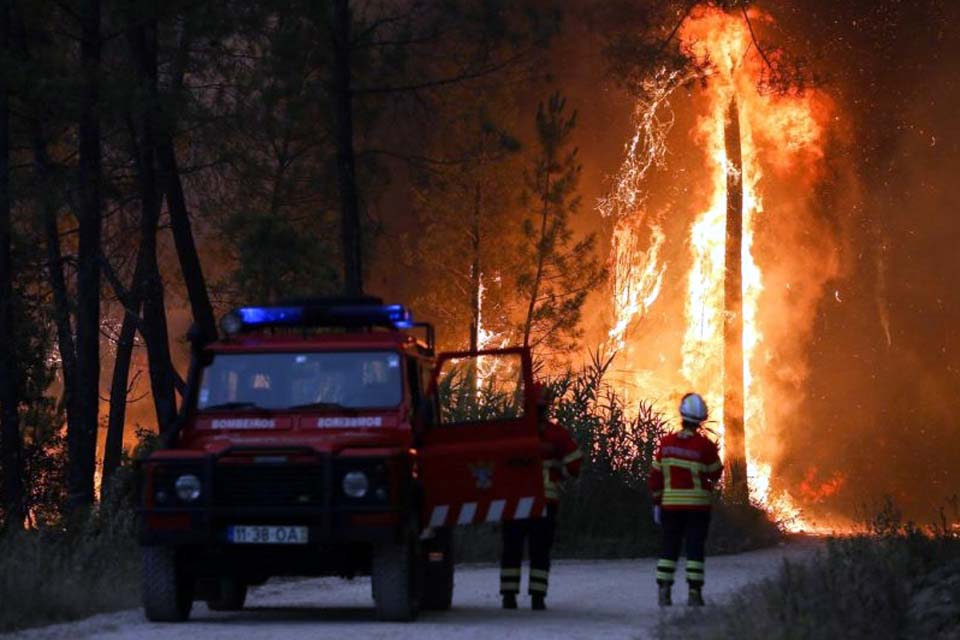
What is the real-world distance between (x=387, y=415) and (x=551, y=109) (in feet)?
102

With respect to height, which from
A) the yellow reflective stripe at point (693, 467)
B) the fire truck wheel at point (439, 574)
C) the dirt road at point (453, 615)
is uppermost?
the yellow reflective stripe at point (693, 467)

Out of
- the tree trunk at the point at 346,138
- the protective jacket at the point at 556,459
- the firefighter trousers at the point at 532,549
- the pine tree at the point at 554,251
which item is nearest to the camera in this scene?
the protective jacket at the point at 556,459

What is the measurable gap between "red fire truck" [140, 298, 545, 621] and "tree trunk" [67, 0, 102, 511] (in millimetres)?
9664

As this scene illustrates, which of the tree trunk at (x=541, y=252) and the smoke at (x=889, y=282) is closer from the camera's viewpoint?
the tree trunk at (x=541, y=252)

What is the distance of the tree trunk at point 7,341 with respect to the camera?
2688 centimetres

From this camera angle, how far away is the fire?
1638 inches

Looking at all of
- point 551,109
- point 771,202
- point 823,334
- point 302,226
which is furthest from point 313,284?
point 823,334

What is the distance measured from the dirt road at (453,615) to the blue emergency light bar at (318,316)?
2541 mm

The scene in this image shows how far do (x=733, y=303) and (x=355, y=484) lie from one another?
26467 millimetres

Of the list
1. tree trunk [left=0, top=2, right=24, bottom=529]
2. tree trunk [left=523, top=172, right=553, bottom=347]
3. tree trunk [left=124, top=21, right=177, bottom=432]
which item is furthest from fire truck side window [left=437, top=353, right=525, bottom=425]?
tree trunk [left=523, top=172, right=553, bottom=347]

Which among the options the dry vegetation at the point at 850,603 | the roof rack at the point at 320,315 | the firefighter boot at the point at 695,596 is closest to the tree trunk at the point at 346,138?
the roof rack at the point at 320,315

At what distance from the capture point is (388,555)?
1494 cm

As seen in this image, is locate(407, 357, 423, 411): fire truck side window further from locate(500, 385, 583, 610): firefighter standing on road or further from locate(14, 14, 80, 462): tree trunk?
locate(14, 14, 80, 462): tree trunk

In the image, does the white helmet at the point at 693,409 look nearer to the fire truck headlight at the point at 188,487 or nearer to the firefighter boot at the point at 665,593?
the firefighter boot at the point at 665,593
